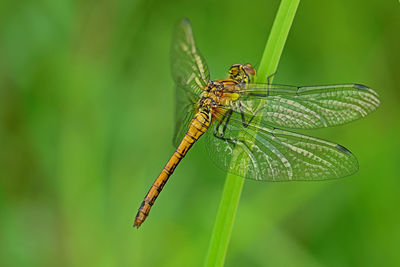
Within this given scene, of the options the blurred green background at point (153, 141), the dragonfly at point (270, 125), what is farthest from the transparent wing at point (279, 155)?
the blurred green background at point (153, 141)

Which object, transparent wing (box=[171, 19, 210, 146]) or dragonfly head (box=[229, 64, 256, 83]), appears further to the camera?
transparent wing (box=[171, 19, 210, 146])

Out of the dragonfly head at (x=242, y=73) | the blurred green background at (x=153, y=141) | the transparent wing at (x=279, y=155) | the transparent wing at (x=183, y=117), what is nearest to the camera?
the transparent wing at (x=279, y=155)

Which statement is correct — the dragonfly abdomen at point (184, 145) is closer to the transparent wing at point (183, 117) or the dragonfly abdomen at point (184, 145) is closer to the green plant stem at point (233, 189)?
the transparent wing at point (183, 117)

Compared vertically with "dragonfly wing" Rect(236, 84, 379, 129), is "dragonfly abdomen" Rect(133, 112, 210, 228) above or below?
below

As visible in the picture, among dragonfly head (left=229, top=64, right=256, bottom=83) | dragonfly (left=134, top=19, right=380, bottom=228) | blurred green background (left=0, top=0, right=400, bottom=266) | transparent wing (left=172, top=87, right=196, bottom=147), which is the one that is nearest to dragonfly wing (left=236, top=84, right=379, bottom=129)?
dragonfly (left=134, top=19, right=380, bottom=228)

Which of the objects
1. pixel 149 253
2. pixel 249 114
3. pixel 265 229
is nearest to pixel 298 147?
pixel 249 114

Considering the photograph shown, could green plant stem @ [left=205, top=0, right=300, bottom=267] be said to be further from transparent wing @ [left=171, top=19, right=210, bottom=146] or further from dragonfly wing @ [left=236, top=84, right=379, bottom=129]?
transparent wing @ [left=171, top=19, right=210, bottom=146]
